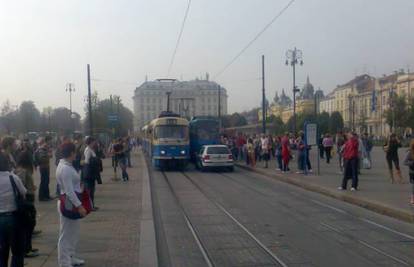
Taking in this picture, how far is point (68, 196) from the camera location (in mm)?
7609

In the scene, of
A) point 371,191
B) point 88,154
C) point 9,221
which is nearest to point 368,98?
point 371,191

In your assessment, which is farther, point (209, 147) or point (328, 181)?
point (209, 147)

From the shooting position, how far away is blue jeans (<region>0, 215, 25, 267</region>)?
22.8 ft

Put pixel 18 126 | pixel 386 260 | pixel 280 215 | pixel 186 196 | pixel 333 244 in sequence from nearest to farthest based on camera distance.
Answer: pixel 386 260
pixel 333 244
pixel 280 215
pixel 186 196
pixel 18 126

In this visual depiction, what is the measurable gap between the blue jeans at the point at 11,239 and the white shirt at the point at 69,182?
789mm

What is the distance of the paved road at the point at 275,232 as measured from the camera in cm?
912

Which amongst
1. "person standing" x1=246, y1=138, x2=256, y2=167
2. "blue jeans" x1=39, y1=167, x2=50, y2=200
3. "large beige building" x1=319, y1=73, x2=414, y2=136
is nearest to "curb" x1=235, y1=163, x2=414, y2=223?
"blue jeans" x1=39, y1=167, x2=50, y2=200

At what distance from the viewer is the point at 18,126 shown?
78000mm

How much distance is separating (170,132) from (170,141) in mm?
651

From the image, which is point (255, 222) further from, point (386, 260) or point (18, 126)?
point (18, 126)

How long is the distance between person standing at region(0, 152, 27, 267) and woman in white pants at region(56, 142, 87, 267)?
68cm

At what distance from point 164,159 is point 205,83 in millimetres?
87619

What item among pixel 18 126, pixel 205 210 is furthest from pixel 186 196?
pixel 18 126

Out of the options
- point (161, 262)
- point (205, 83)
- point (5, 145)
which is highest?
point (205, 83)
